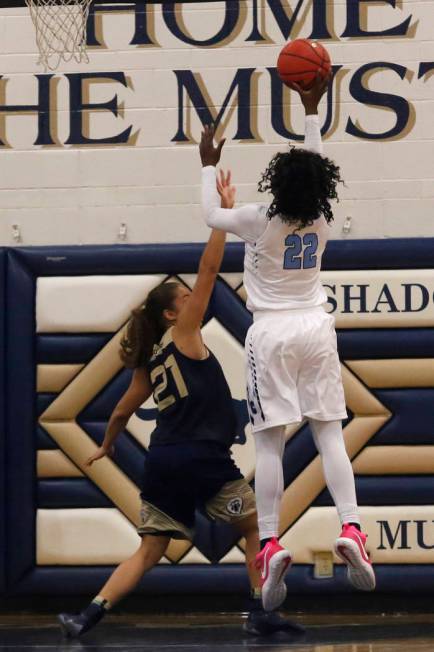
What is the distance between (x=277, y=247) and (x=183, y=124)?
196cm

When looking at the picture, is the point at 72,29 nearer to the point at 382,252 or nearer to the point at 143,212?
the point at 143,212

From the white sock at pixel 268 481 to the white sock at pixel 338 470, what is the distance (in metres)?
0.19

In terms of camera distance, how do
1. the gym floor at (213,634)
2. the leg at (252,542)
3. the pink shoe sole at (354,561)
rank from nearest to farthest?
the pink shoe sole at (354,561) < the gym floor at (213,634) < the leg at (252,542)

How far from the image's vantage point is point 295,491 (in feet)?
23.9

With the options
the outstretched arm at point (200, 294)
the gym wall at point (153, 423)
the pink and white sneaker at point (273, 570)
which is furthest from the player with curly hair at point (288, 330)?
the gym wall at point (153, 423)

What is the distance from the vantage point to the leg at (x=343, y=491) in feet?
18.2

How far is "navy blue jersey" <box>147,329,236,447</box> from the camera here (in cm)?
620

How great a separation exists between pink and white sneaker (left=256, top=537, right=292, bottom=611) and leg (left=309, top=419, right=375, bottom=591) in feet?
0.77

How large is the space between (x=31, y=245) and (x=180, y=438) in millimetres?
1800

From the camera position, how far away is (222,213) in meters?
5.77

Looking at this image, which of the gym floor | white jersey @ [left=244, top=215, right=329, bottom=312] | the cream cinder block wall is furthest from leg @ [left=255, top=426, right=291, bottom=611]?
the cream cinder block wall

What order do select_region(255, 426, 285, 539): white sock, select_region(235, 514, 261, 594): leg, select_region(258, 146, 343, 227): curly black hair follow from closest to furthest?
select_region(258, 146, 343, 227): curly black hair
select_region(255, 426, 285, 539): white sock
select_region(235, 514, 261, 594): leg

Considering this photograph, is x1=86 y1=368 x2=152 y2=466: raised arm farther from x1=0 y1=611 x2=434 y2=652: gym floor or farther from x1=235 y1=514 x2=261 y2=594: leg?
x1=0 y1=611 x2=434 y2=652: gym floor

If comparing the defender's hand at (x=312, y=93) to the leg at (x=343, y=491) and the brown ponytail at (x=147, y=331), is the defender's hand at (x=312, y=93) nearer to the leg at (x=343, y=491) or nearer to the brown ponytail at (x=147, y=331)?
the brown ponytail at (x=147, y=331)
